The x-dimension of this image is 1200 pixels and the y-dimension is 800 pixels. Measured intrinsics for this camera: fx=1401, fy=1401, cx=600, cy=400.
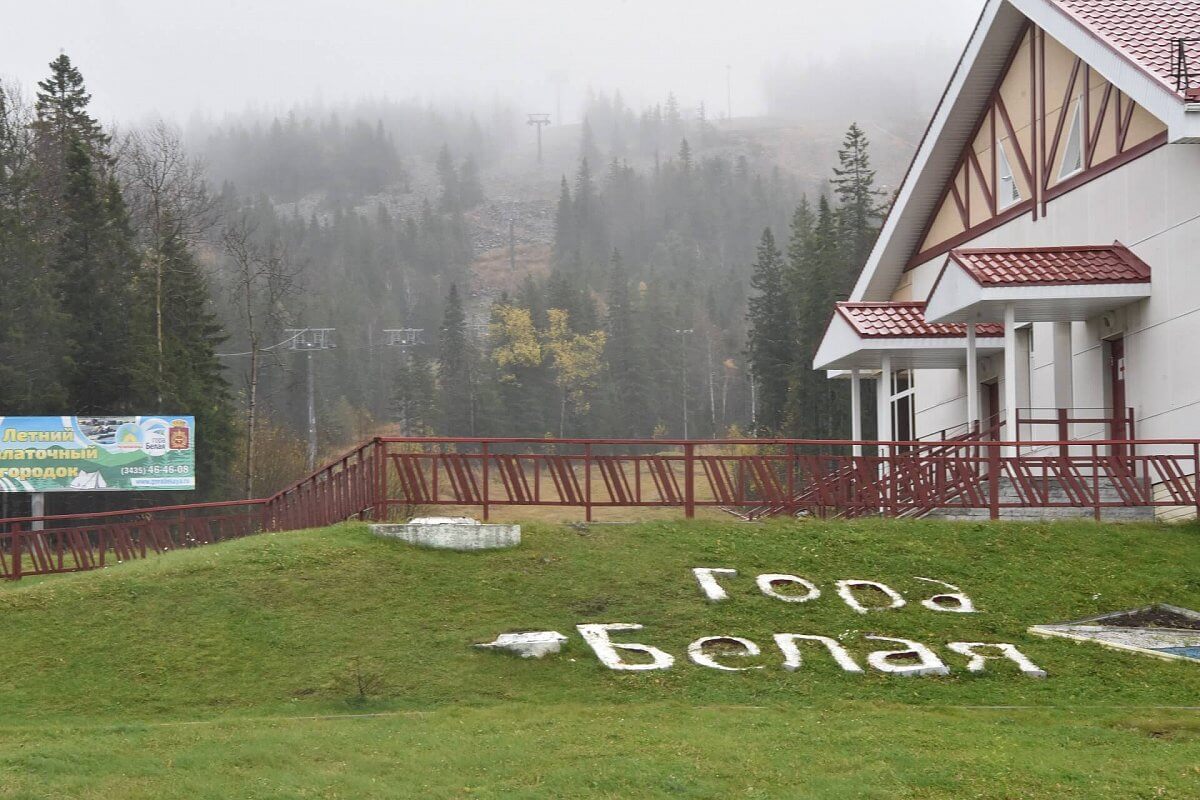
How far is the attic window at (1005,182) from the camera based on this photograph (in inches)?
1038

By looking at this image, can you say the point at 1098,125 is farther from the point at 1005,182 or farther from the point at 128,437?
the point at 128,437

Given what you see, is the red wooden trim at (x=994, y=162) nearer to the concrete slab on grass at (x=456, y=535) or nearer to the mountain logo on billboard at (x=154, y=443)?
the concrete slab on grass at (x=456, y=535)

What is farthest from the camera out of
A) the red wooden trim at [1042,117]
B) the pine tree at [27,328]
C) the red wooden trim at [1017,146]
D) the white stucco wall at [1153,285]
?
the pine tree at [27,328]

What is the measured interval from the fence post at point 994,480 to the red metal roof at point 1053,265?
10.2 feet

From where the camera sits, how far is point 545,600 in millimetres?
14992

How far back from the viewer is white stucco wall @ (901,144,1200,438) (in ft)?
65.9

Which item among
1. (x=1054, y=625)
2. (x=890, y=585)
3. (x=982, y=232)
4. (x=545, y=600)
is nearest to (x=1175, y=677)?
(x=1054, y=625)

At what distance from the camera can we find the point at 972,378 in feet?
80.2

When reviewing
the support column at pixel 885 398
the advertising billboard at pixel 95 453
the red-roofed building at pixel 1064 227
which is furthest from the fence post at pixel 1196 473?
the advertising billboard at pixel 95 453

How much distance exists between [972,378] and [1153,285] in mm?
4146

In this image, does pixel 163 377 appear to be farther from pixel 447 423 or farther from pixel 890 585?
pixel 447 423

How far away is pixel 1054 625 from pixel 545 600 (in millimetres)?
5352

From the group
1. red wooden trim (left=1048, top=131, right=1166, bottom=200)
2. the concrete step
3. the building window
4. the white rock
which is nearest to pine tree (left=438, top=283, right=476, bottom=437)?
the building window

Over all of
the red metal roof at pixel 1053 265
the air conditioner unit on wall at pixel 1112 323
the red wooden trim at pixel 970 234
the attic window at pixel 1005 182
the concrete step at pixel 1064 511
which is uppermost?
the attic window at pixel 1005 182
